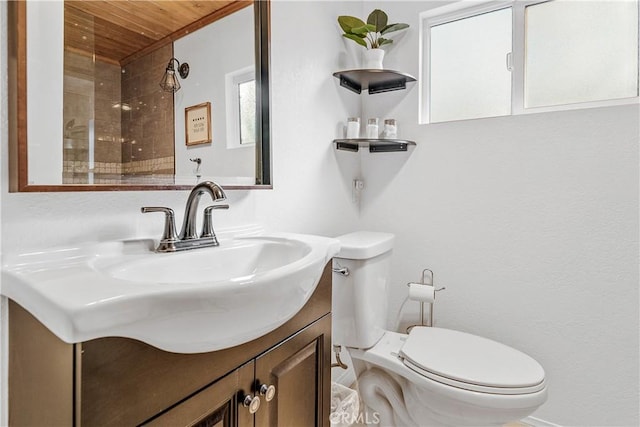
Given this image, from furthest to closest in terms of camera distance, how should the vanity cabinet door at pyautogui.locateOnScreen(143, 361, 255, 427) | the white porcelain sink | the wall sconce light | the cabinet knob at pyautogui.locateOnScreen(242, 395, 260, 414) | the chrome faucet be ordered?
the wall sconce light < the chrome faucet < the cabinet knob at pyautogui.locateOnScreen(242, 395, 260, 414) < the vanity cabinet door at pyautogui.locateOnScreen(143, 361, 255, 427) < the white porcelain sink

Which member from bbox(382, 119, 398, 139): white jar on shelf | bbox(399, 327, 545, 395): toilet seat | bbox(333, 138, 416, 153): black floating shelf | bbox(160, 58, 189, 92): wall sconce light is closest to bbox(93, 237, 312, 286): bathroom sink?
bbox(160, 58, 189, 92): wall sconce light

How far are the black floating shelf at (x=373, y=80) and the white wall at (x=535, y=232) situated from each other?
0.06 meters

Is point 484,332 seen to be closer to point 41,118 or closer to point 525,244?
point 525,244

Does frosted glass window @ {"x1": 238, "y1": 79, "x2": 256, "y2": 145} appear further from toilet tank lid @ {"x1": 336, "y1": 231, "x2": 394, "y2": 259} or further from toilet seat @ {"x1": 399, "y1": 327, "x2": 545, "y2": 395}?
toilet seat @ {"x1": 399, "y1": 327, "x2": 545, "y2": 395}

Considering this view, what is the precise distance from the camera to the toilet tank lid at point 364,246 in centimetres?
129

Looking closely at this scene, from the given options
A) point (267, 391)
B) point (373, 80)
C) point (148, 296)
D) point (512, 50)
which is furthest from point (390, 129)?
point (148, 296)

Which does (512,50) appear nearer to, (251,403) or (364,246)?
(364,246)

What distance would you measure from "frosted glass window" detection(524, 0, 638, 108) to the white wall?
15cm

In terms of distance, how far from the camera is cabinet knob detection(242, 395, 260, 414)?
703mm

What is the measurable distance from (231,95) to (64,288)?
2.61ft

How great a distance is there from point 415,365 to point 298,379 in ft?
1.69

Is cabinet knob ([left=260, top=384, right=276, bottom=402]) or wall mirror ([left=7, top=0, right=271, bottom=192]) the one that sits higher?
wall mirror ([left=7, top=0, right=271, bottom=192])

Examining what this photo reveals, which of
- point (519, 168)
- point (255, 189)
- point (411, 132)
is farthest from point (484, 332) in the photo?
point (255, 189)

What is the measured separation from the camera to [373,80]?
5.58ft
